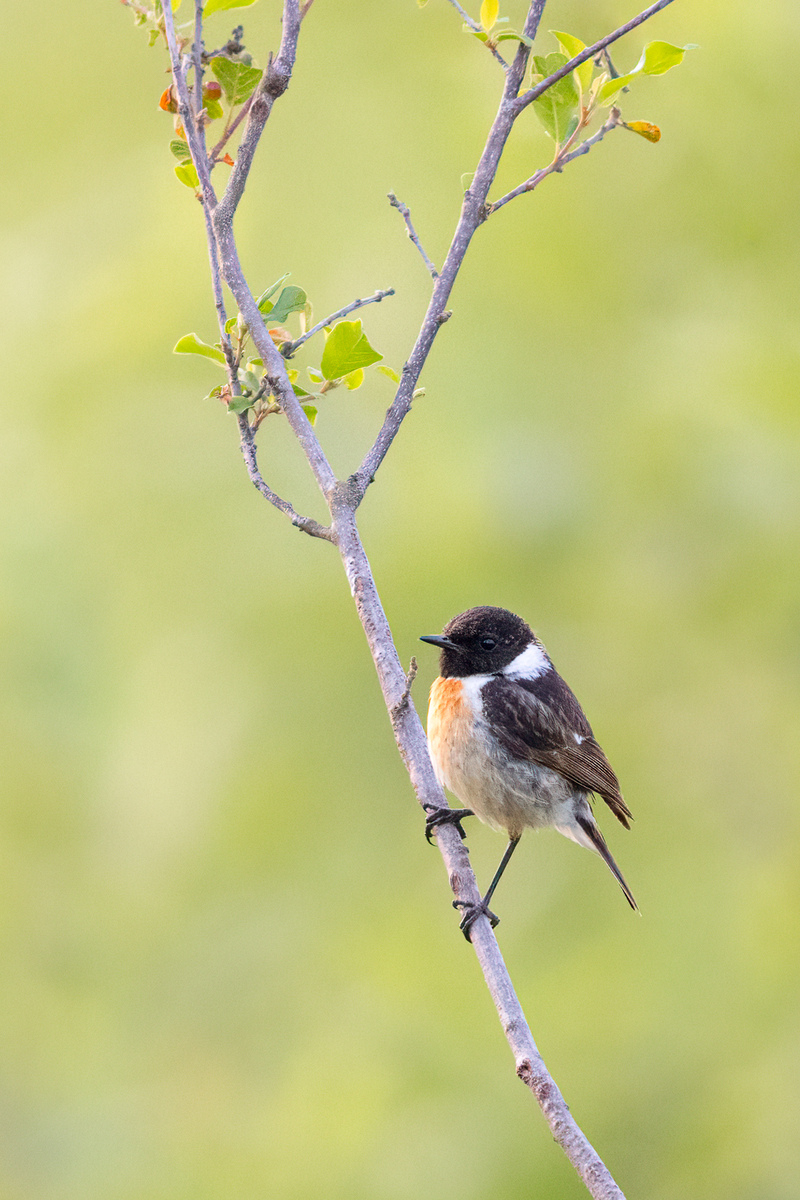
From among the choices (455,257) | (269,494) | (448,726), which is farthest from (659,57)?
(448,726)

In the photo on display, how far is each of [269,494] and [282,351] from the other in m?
0.31

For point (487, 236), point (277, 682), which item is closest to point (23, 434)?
point (277, 682)

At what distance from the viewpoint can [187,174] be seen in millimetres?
2324

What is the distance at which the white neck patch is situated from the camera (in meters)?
3.79

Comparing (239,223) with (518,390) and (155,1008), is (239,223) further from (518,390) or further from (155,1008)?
(155,1008)

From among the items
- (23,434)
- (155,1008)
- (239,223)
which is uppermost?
(239,223)

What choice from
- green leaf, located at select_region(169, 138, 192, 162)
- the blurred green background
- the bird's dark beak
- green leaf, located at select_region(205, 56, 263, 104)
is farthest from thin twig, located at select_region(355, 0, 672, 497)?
the blurred green background

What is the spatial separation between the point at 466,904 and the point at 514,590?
4957mm

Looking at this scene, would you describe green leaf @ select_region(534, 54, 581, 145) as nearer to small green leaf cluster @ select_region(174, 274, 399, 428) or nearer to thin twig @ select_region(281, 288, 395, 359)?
thin twig @ select_region(281, 288, 395, 359)

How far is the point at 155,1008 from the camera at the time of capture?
24.5 ft

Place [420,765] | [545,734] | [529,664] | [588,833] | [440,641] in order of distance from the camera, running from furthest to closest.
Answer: [529,664], [588,833], [545,734], [440,641], [420,765]

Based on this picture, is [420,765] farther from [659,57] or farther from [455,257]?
[659,57]

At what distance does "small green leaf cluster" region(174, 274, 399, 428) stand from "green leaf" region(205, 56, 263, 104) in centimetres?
37

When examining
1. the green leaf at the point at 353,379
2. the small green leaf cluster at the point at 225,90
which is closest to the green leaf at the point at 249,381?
the green leaf at the point at 353,379
